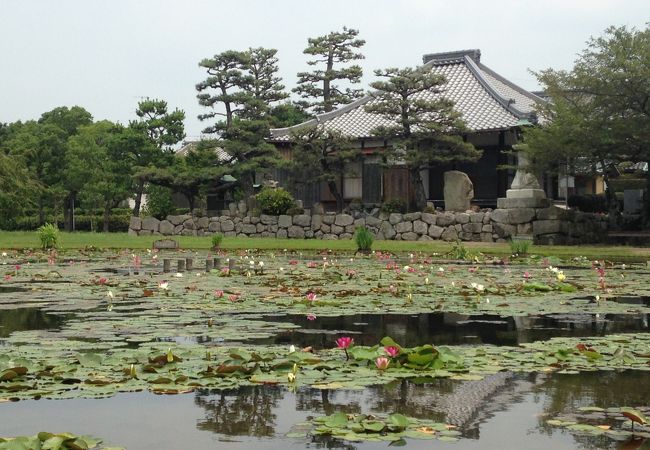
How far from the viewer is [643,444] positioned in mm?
3814

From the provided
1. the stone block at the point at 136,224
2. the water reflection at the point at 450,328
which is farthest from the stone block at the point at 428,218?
the water reflection at the point at 450,328

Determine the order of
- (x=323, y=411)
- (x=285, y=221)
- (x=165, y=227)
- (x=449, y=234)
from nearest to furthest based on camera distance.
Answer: (x=323, y=411) → (x=449, y=234) → (x=285, y=221) → (x=165, y=227)

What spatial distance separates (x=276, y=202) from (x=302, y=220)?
132 cm

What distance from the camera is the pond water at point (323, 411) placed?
394 cm

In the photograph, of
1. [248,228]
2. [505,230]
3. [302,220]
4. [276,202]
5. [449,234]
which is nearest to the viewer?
[505,230]

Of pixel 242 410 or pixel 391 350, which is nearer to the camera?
pixel 242 410

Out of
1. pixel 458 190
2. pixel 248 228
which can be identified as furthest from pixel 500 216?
pixel 248 228

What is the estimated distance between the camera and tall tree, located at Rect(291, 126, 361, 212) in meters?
30.8

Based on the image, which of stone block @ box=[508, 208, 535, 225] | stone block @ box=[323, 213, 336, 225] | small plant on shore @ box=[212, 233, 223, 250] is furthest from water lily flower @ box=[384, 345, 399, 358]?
stone block @ box=[323, 213, 336, 225]

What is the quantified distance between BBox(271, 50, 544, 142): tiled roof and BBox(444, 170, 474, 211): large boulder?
5.54 feet

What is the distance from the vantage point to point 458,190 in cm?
2984

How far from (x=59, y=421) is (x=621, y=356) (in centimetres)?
371

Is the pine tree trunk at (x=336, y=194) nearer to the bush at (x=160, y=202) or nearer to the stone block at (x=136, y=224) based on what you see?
the stone block at (x=136, y=224)

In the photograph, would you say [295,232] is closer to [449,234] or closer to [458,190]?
[449,234]
